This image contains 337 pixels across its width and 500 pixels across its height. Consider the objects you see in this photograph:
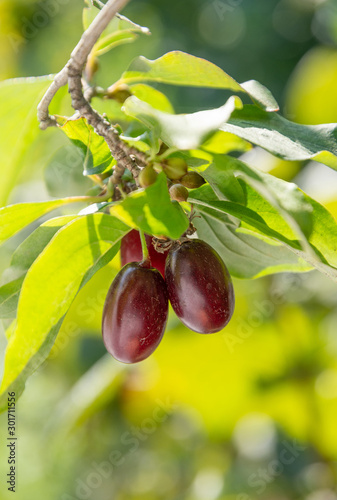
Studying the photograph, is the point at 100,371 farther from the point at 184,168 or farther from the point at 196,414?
the point at 184,168

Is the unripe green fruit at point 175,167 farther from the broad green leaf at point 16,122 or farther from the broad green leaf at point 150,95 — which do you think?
the broad green leaf at point 16,122

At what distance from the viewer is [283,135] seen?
2.06 feet

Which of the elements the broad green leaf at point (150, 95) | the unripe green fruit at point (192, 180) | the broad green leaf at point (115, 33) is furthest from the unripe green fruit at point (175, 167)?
the broad green leaf at point (115, 33)

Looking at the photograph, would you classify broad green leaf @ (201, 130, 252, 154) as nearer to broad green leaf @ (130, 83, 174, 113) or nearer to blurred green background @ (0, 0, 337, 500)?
broad green leaf @ (130, 83, 174, 113)

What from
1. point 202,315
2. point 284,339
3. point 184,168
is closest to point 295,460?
point 284,339

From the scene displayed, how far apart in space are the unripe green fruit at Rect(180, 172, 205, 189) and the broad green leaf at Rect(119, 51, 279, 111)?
4.0 inches

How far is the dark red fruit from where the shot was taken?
0.79m

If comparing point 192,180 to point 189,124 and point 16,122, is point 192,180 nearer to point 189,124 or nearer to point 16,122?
point 189,124

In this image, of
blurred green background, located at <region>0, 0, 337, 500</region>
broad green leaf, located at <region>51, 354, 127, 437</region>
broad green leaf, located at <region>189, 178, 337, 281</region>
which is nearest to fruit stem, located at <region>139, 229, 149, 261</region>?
broad green leaf, located at <region>189, 178, 337, 281</region>

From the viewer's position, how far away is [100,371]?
6.57 feet

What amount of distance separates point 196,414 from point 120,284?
144 centimetres

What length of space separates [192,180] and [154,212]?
104 mm

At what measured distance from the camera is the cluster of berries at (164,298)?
27.6 inches

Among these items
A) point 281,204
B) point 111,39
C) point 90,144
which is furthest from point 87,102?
point 281,204
